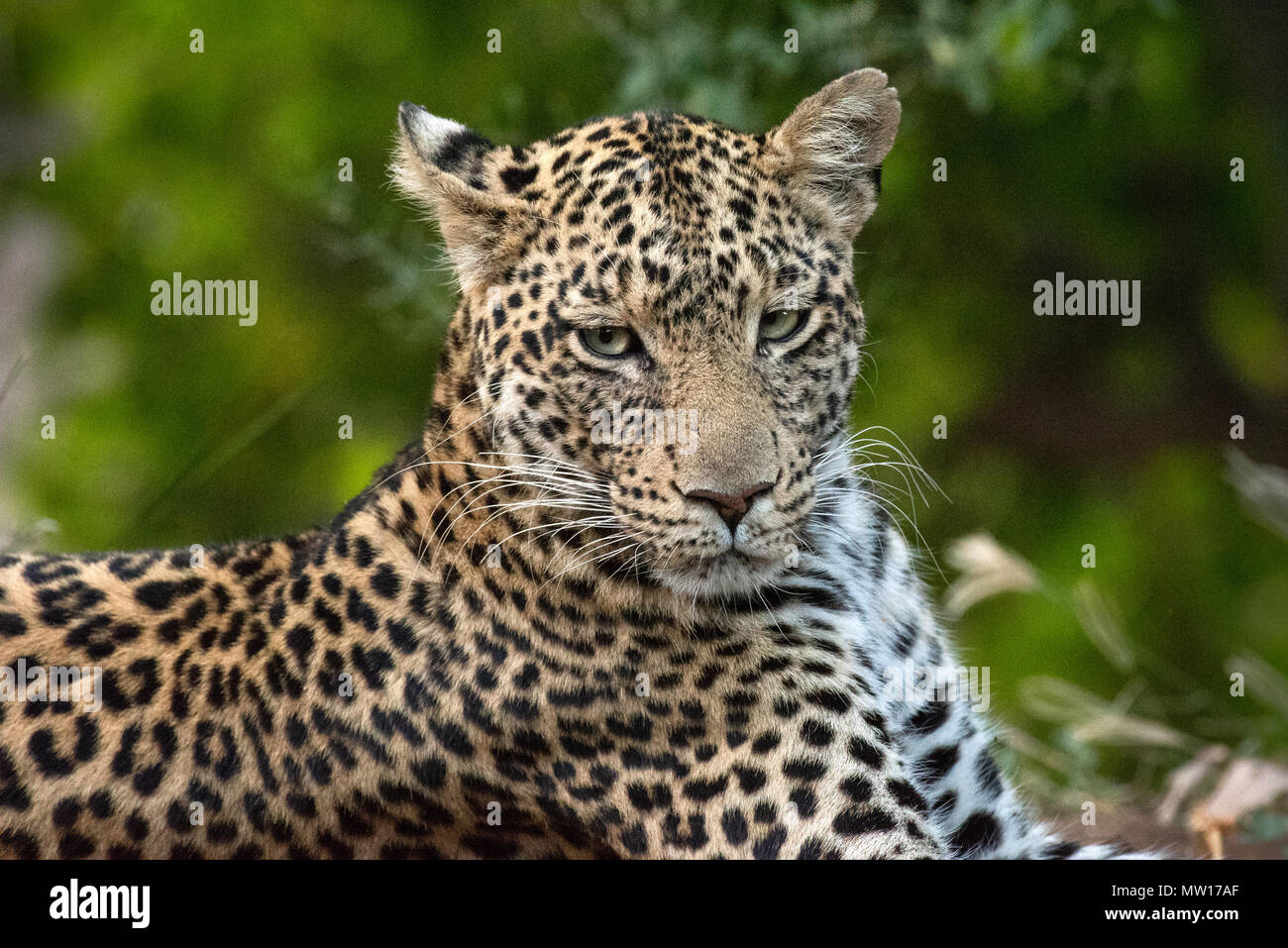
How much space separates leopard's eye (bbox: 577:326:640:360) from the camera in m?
5.01

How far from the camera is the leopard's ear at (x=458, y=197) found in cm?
517

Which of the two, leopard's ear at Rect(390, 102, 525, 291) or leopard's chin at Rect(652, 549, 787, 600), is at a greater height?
leopard's ear at Rect(390, 102, 525, 291)

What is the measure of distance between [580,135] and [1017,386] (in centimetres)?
701

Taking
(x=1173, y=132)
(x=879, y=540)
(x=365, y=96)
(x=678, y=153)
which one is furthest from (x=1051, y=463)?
(x=678, y=153)

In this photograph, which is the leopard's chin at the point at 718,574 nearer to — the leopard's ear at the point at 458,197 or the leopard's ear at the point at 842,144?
the leopard's ear at the point at 458,197

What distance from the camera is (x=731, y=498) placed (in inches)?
185

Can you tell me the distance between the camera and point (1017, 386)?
1166 cm

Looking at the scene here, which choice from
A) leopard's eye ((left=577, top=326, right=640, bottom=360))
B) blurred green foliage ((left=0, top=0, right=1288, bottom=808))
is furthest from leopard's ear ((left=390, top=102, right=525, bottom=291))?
blurred green foliage ((left=0, top=0, right=1288, bottom=808))

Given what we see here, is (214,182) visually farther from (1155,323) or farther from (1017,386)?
(1155,323)

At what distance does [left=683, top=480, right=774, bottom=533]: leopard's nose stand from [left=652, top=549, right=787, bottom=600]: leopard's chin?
108mm

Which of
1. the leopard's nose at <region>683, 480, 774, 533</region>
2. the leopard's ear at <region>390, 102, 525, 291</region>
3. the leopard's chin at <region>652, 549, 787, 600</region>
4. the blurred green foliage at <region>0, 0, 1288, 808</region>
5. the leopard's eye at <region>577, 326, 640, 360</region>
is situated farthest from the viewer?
the blurred green foliage at <region>0, 0, 1288, 808</region>

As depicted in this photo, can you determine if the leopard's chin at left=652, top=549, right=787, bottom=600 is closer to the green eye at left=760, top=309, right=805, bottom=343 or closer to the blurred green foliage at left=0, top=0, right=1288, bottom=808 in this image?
the green eye at left=760, top=309, right=805, bottom=343

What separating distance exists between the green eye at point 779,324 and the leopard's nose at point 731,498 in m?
0.59
